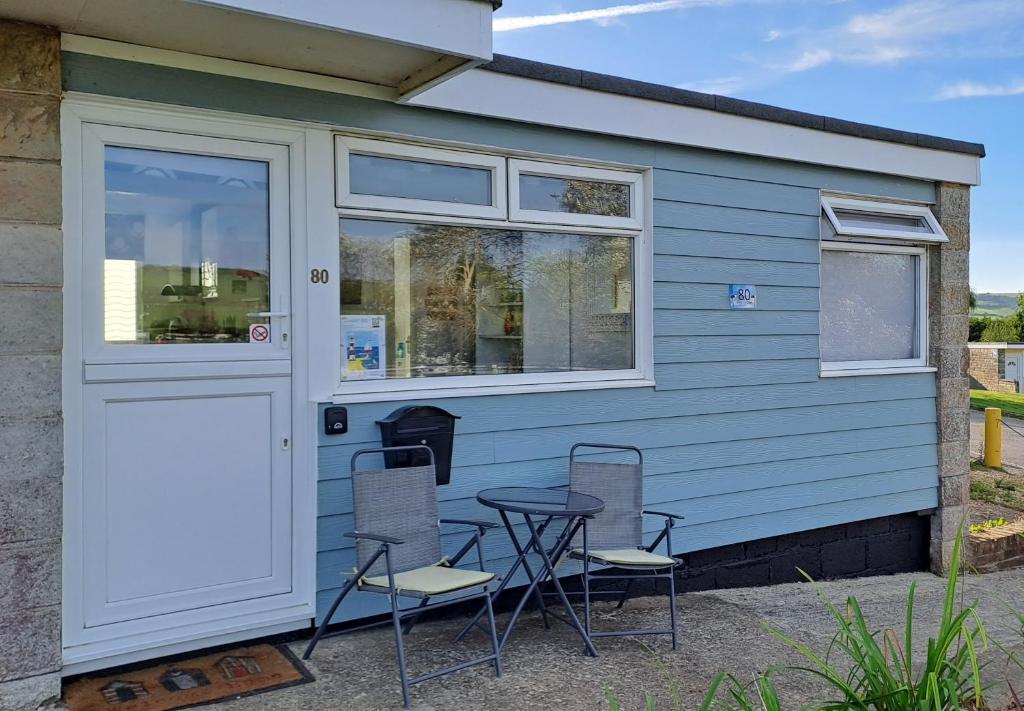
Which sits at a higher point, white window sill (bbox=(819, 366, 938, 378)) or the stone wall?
white window sill (bbox=(819, 366, 938, 378))

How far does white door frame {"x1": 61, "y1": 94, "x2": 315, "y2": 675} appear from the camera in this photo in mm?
3195

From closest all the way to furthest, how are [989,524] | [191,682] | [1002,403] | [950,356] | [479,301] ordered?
[191,682] < [479,301] < [950,356] < [989,524] < [1002,403]

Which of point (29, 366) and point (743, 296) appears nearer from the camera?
point (29, 366)

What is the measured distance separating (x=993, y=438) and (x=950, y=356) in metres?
3.65

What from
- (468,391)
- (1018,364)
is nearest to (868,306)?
(468,391)

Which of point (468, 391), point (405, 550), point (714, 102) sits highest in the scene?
point (714, 102)

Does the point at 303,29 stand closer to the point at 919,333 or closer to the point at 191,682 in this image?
the point at 191,682

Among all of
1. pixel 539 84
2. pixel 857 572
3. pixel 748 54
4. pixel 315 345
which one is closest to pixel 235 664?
pixel 315 345

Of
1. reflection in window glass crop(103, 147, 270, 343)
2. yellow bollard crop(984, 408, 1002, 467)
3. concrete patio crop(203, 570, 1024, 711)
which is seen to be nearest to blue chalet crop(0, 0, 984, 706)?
reflection in window glass crop(103, 147, 270, 343)

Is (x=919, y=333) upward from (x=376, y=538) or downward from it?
upward

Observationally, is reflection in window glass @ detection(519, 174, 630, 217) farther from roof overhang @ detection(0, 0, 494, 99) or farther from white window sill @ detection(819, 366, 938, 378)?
white window sill @ detection(819, 366, 938, 378)

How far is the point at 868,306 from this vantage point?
5.84 m

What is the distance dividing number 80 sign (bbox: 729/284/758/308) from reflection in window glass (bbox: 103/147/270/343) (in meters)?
2.74

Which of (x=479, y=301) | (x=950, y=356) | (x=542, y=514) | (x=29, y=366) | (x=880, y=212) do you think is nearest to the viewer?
(x=29, y=366)
